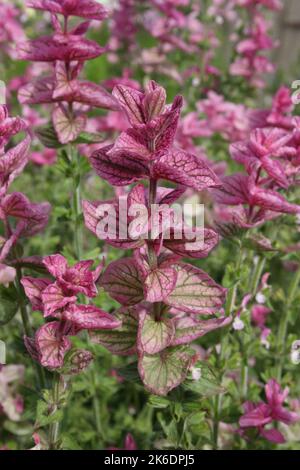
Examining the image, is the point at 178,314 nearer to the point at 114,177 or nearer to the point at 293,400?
the point at 114,177

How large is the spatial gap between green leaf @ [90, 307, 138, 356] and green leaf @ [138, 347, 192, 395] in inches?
1.6

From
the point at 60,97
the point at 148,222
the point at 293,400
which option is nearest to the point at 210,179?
the point at 148,222

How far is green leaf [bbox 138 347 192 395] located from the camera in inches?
36.4

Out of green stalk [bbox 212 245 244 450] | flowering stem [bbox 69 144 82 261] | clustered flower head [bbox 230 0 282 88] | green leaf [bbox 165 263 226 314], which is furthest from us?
clustered flower head [bbox 230 0 282 88]

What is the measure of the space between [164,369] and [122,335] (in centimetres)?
9

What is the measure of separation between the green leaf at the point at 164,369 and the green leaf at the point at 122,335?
4 centimetres

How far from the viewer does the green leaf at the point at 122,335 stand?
3.22 feet

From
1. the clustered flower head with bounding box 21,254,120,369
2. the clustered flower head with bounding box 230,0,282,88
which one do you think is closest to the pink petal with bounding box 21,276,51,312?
the clustered flower head with bounding box 21,254,120,369

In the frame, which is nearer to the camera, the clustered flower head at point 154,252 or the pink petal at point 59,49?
the clustered flower head at point 154,252

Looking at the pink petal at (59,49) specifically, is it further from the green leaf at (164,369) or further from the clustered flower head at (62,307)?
the green leaf at (164,369)

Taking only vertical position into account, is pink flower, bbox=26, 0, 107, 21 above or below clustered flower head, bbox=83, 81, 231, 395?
above

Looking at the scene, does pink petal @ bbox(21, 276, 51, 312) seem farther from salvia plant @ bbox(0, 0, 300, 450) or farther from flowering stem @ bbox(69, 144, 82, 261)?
flowering stem @ bbox(69, 144, 82, 261)

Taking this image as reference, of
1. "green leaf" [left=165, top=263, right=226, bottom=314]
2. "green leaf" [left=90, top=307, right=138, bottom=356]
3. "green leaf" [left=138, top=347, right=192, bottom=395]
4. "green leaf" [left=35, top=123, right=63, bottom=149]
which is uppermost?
"green leaf" [left=35, top=123, right=63, bottom=149]

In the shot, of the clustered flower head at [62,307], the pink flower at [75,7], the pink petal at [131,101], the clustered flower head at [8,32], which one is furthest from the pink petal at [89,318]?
the clustered flower head at [8,32]
